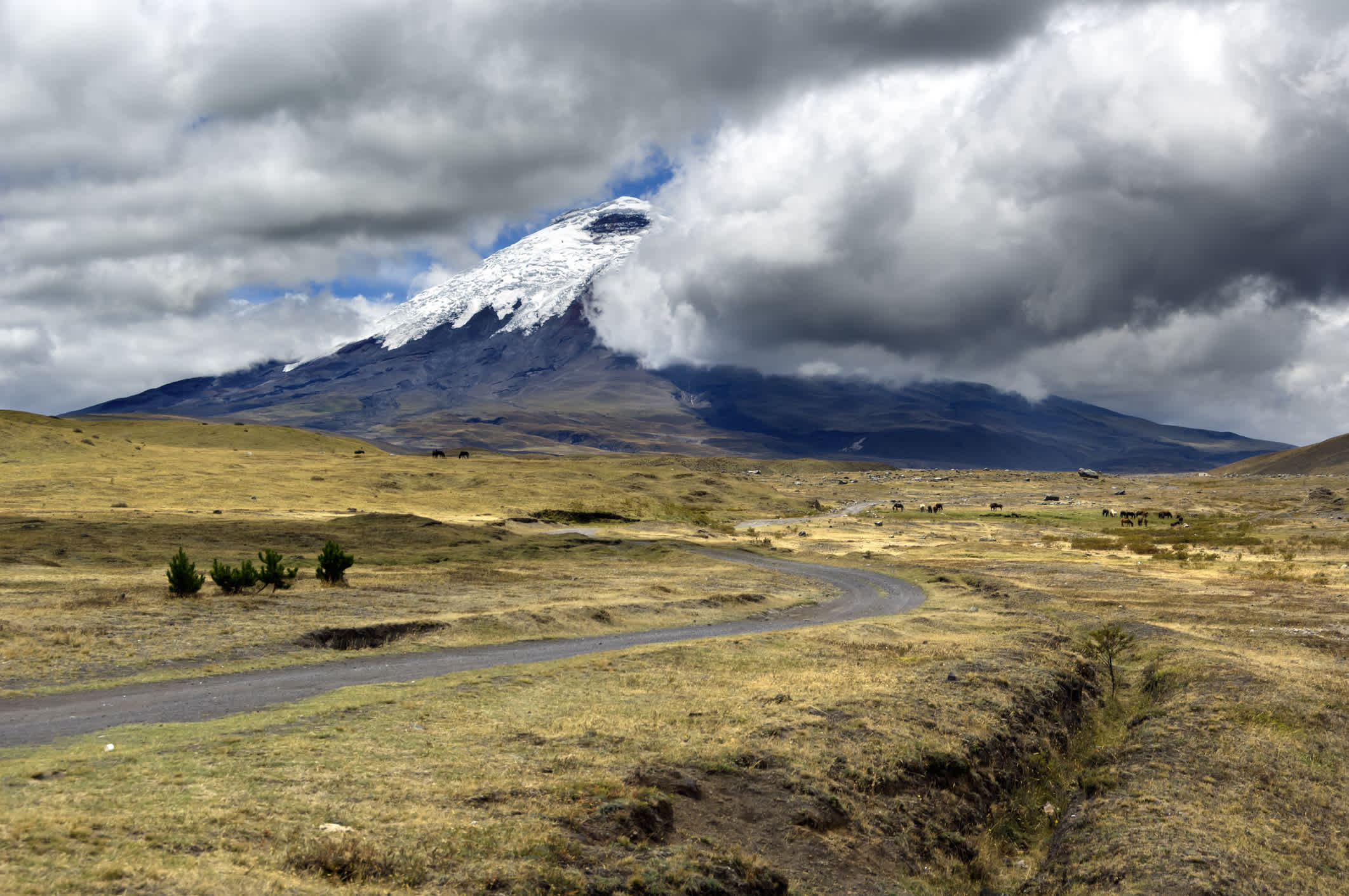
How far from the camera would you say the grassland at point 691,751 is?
41.2 ft

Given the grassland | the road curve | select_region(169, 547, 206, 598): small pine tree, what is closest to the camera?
the grassland

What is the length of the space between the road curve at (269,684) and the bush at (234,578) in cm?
1319

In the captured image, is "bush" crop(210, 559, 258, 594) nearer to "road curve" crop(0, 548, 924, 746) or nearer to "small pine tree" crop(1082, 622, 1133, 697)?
"road curve" crop(0, 548, 924, 746)

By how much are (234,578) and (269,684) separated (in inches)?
687

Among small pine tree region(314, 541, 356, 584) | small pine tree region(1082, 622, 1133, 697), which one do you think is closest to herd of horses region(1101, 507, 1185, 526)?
small pine tree region(1082, 622, 1133, 697)

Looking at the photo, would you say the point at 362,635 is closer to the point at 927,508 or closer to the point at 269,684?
the point at 269,684

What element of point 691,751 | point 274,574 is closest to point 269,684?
point 691,751

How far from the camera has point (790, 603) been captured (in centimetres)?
5069

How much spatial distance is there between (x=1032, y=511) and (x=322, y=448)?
151888 millimetres

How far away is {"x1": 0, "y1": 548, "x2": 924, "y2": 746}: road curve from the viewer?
1939 centimetres

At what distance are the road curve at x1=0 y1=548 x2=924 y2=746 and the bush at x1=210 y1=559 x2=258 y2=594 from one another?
13.2m

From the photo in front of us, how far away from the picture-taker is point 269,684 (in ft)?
81.1

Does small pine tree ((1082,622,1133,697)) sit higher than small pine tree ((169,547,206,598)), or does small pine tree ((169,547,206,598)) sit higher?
small pine tree ((169,547,206,598))

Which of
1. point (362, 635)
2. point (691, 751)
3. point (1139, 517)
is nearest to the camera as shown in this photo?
point (691, 751)
